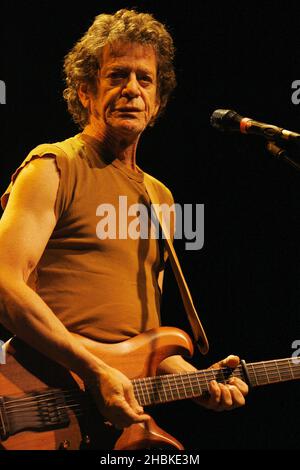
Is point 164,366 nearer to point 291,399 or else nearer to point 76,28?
point 291,399

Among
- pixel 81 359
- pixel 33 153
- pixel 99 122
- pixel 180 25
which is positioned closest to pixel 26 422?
pixel 81 359

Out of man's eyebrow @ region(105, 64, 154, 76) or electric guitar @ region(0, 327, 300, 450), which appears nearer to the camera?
electric guitar @ region(0, 327, 300, 450)

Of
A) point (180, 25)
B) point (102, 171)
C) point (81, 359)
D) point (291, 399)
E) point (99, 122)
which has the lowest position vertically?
point (291, 399)

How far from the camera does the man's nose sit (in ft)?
8.04

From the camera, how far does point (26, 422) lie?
1841mm

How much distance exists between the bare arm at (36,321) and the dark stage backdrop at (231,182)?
3.76 feet

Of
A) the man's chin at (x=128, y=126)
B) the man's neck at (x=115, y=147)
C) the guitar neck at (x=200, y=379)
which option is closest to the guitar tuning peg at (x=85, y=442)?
the guitar neck at (x=200, y=379)

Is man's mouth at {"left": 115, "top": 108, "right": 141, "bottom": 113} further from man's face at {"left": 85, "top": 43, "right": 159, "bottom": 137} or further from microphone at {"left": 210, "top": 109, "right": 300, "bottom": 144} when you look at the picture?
microphone at {"left": 210, "top": 109, "right": 300, "bottom": 144}

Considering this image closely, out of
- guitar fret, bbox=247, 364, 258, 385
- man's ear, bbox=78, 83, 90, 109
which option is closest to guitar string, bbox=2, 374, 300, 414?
guitar fret, bbox=247, 364, 258, 385

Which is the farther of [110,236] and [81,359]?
[110,236]

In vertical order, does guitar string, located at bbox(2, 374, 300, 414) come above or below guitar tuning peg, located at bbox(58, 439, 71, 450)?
above

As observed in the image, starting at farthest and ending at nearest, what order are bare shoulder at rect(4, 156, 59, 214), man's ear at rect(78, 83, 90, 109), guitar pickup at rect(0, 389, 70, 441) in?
man's ear at rect(78, 83, 90, 109) → bare shoulder at rect(4, 156, 59, 214) → guitar pickup at rect(0, 389, 70, 441)

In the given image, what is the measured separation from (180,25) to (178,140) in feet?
2.09

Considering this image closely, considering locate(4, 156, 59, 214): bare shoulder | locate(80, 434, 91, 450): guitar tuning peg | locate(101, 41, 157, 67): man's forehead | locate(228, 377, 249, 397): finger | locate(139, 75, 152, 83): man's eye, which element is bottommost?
locate(80, 434, 91, 450): guitar tuning peg
